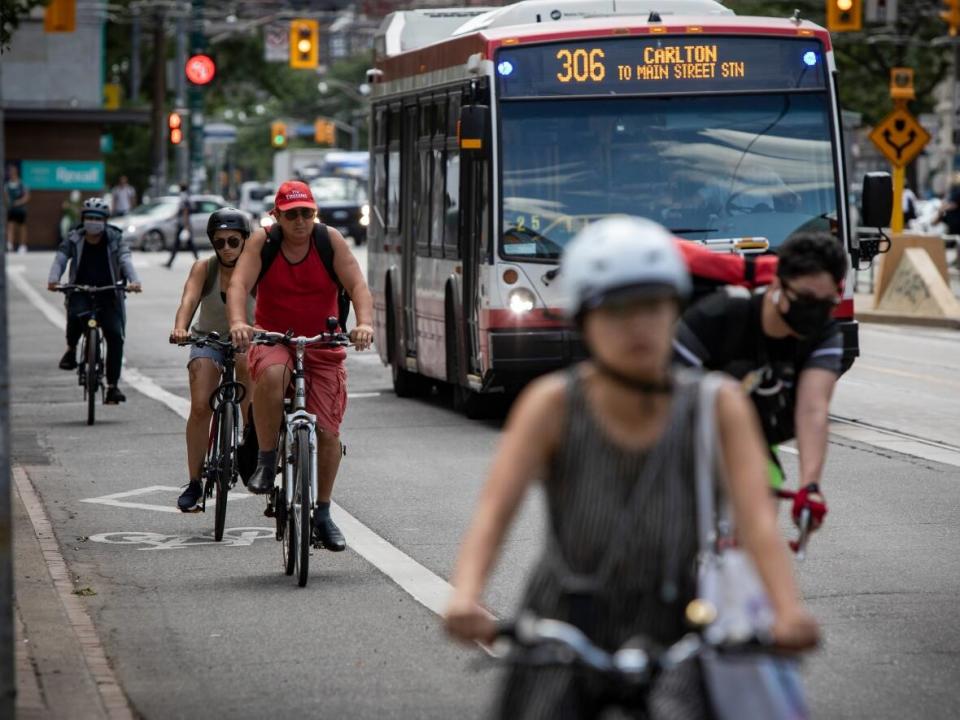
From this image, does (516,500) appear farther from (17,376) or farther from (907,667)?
(17,376)

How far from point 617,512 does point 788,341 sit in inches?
97.8

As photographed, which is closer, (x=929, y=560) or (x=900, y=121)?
(x=929, y=560)

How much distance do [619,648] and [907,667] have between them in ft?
12.7

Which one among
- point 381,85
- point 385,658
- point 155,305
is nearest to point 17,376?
point 381,85

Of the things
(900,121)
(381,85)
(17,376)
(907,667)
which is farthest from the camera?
(900,121)

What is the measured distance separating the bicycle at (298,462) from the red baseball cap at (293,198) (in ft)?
1.68

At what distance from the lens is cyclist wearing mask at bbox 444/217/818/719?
3914 mm

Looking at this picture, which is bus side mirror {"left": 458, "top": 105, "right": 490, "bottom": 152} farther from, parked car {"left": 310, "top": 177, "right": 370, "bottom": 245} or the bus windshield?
parked car {"left": 310, "top": 177, "right": 370, "bottom": 245}

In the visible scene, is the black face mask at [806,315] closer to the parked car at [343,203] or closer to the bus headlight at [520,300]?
the bus headlight at [520,300]

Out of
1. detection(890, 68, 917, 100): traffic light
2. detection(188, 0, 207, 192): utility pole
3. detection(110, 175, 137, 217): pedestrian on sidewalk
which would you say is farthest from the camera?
detection(110, 175, 137, 217): pedestrian on sidewalk

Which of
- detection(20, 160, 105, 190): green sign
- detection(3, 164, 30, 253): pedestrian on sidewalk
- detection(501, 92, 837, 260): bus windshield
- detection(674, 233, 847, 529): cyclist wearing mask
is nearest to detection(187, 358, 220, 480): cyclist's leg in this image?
detection(501, 92, 837, 260): bus windshield

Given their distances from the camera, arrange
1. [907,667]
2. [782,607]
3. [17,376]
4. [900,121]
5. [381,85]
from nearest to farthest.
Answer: [782,607] < [907,667] < [381,85] < [17,376] < [900,121]

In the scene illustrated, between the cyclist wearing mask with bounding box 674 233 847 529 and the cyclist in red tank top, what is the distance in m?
3.31

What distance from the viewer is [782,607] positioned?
3.91 meters
